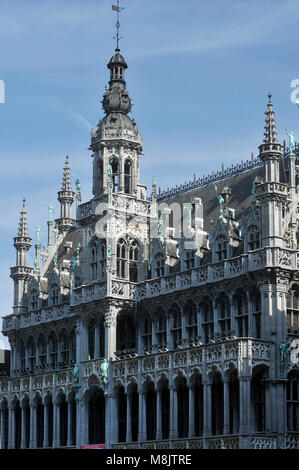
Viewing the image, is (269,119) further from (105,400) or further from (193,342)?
(105,400)

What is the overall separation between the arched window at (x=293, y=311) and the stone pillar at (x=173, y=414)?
→ 26.4 feet

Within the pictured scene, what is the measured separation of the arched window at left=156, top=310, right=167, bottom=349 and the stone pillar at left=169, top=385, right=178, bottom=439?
5.31 metres

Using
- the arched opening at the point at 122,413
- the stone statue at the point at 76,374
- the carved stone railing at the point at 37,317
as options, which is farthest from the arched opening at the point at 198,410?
the carved stone railing at the point at 37,317

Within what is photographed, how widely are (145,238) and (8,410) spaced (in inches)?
746

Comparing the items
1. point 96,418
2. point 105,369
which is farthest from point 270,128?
point 96,418

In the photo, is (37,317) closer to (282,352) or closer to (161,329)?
(161,329)

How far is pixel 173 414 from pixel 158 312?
8189mm

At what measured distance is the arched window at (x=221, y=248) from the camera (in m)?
55.8

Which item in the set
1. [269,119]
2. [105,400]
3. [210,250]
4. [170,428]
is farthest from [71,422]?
[269,119]

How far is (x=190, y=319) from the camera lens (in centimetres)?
5819

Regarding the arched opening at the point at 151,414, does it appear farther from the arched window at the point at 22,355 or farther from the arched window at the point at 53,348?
the arched window at the point at 22,355

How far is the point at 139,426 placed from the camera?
5725 cm

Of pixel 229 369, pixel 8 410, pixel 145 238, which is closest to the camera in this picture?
pixel 229 369

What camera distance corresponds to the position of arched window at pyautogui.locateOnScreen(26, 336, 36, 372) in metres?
73.4
